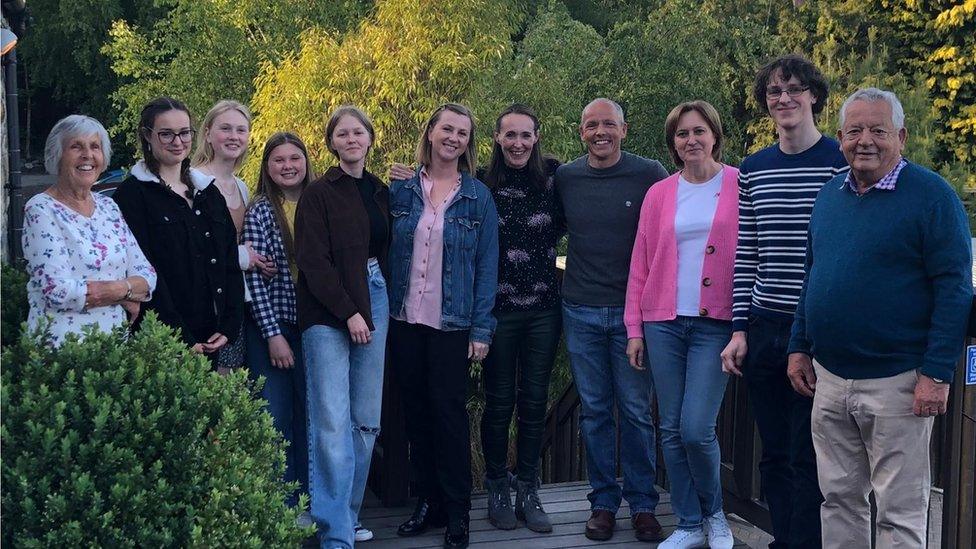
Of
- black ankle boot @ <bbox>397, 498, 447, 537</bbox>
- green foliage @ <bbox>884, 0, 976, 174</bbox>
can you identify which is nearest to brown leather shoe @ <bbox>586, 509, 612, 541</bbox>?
black ankle boot @ <bbox>397, 498, 447, 537</bbox>

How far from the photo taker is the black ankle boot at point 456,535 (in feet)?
14.0

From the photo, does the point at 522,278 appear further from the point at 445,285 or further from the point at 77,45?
the point at 77,45

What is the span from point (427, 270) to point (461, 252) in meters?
0.15

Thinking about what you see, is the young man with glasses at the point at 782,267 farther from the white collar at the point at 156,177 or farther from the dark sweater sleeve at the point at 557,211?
the white collar at the point at 156,177

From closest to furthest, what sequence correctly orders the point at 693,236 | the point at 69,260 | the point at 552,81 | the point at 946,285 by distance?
the point at 946,285
the point at 69,260
the point at 693,236
the point at 552,81

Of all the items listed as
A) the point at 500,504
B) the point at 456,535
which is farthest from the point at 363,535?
the point at 500,504

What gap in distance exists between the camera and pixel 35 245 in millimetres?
3299

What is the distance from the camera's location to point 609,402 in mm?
4410

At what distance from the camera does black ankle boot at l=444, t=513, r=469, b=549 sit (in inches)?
168

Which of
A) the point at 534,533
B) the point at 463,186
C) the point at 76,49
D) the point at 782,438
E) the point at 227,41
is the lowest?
the point at 534,533

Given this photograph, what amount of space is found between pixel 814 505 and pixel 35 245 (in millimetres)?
2738

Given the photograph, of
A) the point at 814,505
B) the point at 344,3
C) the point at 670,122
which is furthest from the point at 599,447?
the point at 344,3

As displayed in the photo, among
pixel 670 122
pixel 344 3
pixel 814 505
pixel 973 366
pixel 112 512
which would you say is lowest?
pixel 814 505

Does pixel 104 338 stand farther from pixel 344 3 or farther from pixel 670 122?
pixel 344 3
